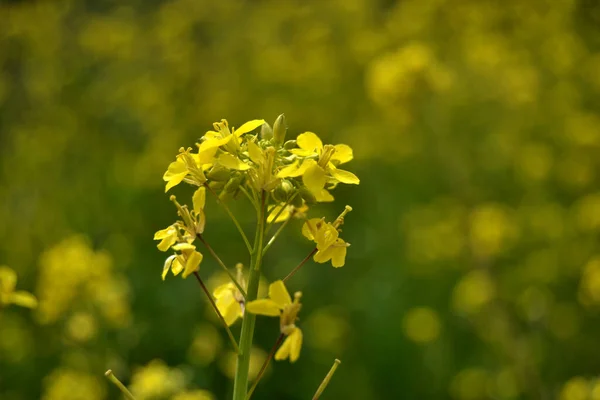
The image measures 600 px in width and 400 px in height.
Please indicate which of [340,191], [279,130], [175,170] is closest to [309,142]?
[279,130]

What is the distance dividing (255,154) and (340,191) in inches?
167

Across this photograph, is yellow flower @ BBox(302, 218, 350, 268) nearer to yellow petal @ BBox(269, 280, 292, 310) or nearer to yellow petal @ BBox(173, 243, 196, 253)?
yellow petal @ BBox(269, 280, 292, 310)

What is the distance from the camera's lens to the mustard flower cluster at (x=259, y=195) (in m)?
1.32

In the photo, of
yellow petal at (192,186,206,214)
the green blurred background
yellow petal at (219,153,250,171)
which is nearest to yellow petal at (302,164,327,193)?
yellow petal at (219,153,250,171)

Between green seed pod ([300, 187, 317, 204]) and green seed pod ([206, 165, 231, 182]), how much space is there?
0.16 meters

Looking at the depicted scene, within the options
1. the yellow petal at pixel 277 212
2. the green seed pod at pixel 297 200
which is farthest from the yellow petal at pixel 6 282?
the green seed pod at pixel 297 200

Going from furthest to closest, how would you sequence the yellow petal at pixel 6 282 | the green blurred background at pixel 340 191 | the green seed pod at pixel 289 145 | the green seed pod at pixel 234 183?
the green blurred background at pixel 340 191, the yellow petal at pixel 6 282, the green seed pod at pixel 289 145, the green seed pod at pixel 234 183

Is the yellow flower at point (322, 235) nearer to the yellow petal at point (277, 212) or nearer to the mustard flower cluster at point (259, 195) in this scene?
the mustard flower cluster at point (259, 195)

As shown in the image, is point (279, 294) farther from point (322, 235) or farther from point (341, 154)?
point (341, 154)

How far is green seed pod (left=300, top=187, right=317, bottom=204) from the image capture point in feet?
4.43

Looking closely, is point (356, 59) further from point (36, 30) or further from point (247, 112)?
point (36, 30)

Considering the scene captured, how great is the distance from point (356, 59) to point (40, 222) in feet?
12.1

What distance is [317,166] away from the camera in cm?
131

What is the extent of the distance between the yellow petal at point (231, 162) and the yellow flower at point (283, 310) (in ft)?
0.78
